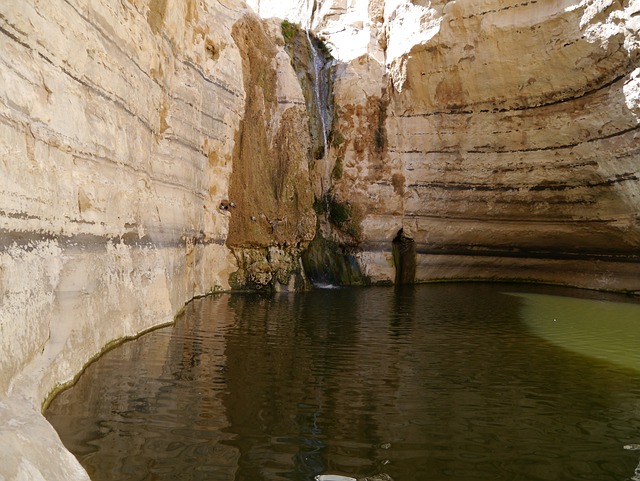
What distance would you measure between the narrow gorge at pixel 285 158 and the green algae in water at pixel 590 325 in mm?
3019

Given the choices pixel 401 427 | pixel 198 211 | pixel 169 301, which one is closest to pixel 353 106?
pixel 198 211

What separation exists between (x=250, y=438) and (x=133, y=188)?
4.29 meters

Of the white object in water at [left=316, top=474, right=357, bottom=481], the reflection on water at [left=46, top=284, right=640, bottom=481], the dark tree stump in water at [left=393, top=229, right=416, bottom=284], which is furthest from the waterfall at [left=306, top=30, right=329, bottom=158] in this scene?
the white object in water at [left=316, top=474, right=357, bottom=481]

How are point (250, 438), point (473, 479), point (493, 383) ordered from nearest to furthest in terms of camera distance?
point (473, 479) → point (250, 438) → point (493, 383)

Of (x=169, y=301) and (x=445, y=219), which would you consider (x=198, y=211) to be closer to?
(x=169, y=301)

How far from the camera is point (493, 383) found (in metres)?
4.93

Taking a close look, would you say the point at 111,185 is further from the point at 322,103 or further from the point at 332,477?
the point at 322,103

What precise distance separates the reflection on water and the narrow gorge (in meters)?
0.54

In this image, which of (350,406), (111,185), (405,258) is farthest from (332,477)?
(405,258)

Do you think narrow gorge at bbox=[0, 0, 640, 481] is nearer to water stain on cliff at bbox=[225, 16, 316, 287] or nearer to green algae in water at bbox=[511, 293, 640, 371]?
water stain on cliff at bbox=[225, 16, 316, 287]

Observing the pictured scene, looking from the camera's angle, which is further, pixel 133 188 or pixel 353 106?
pixel 353 106

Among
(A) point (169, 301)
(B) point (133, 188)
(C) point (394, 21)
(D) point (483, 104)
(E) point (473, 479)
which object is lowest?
(E) point (473, 479)

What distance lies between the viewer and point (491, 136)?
575 inches

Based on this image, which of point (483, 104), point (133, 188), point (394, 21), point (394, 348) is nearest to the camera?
point (394, 348)
